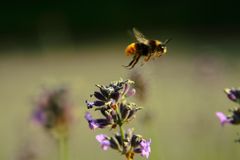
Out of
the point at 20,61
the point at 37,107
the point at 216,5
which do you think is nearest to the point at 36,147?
the point at 37,107

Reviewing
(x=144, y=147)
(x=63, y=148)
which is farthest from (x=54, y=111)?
(x=144, y=147)

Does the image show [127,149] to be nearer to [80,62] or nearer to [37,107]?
[37,107]

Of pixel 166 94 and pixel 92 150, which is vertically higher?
pixel 166 94

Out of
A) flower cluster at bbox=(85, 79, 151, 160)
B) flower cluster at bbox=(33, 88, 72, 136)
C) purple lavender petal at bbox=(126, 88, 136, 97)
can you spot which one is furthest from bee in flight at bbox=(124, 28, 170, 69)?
flower cluster at bbox=(33, 88, 72, 136)

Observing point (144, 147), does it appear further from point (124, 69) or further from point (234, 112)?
point (124, 69)

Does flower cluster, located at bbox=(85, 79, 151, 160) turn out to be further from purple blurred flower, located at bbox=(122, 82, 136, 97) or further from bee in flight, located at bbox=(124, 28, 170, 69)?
bee in flight, located at bbox=(124, 28, 170, 69)

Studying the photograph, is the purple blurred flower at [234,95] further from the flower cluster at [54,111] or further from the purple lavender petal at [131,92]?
the flower cluster at [54,111]
